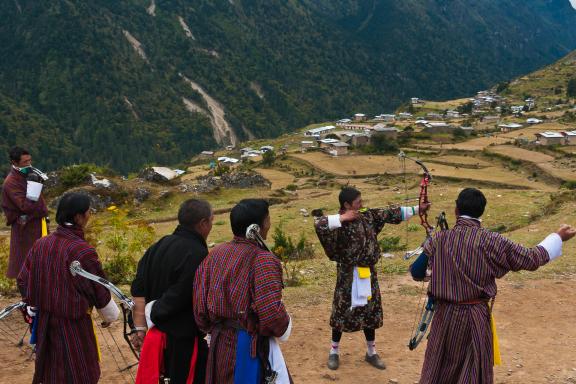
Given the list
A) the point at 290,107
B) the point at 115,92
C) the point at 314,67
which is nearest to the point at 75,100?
the point at 115,92

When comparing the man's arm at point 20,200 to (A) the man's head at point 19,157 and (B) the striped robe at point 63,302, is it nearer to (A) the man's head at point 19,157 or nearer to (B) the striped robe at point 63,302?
(A) the man's head at point 19,157

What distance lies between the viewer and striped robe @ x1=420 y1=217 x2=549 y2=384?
372 centimetres

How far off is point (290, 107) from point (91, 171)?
11195cm

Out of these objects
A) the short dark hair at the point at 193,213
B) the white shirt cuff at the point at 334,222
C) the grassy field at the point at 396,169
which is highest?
the short dark hair at the point at 193,213

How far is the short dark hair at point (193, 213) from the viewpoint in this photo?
378 centimetres

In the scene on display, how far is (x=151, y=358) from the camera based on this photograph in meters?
3.77

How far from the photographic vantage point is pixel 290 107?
136m

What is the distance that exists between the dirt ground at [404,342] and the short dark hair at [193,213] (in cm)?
222

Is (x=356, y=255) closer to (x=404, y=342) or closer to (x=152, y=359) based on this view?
(x=404, y=342)

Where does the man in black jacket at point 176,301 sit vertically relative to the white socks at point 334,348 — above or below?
above

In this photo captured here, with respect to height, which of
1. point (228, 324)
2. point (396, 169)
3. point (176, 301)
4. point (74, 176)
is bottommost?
point (396, 169)

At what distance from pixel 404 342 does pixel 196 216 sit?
3297 mm

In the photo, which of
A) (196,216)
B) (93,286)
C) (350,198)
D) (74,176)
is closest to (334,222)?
(350,198)

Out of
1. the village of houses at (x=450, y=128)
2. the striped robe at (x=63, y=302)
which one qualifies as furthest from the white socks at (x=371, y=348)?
the village of houses at (x=450, y=128)
